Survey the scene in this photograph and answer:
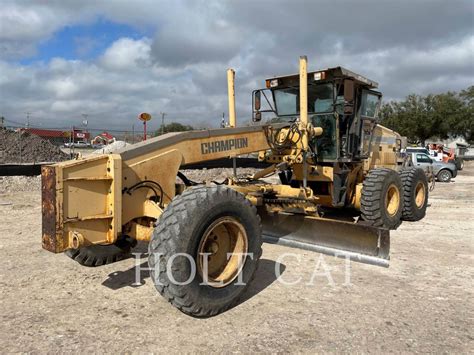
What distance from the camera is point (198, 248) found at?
3.81 metres

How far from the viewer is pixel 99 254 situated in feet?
16.7

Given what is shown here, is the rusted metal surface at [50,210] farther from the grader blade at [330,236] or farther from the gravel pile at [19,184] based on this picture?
the gravel pile at [19,184]

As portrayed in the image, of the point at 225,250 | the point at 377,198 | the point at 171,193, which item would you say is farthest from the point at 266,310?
the point at 377,198

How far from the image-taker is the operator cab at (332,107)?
23.3 ft

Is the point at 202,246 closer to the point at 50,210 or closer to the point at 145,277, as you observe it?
the point at 50,210

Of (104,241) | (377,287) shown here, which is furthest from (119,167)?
(377,287)

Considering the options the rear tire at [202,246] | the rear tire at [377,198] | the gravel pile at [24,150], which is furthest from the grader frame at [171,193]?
the gravel pile at [24,150]

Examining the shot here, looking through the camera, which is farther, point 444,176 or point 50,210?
point 444,176

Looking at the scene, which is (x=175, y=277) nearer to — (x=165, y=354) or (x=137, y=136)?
(x=165, y=354)

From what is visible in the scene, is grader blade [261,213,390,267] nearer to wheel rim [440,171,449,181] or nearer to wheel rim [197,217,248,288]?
wheel rim [197,217,248,288]

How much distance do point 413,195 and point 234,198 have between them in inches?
236

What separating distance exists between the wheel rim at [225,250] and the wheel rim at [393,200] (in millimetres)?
4415

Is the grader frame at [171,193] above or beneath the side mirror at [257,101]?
beneath

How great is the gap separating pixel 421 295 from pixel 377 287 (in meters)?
0.45
